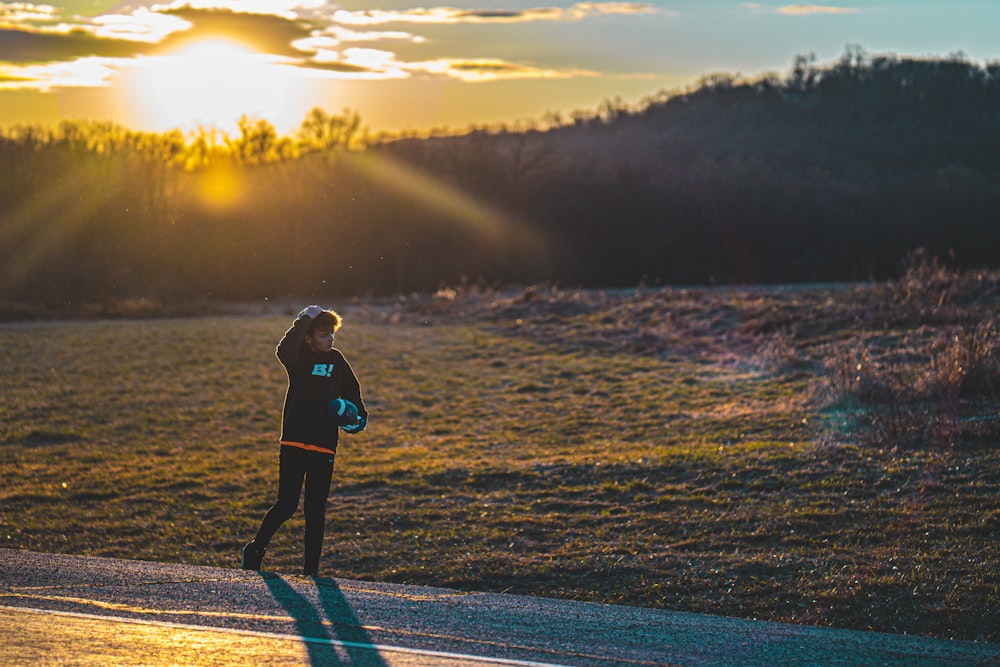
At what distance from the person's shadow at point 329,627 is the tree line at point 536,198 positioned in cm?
1053

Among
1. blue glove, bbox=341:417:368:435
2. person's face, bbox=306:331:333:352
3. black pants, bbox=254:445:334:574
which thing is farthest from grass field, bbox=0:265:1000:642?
person's face, bbox=306:331:333:352

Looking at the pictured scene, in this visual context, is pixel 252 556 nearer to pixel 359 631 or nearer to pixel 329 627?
pixel 329 627

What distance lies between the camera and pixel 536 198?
7288cm

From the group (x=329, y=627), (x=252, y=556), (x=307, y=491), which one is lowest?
(x=252, y=556)

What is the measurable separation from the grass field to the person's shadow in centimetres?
207

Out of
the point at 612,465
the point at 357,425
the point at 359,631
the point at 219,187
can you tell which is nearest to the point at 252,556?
the point at 357,425

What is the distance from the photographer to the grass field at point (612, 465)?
796cm

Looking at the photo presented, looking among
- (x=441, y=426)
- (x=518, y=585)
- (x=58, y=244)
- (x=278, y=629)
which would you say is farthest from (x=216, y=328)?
(x=278, y=629)

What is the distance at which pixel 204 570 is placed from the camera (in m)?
6.83

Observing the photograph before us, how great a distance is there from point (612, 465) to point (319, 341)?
20.3ft

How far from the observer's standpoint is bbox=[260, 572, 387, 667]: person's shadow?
16.3 ft

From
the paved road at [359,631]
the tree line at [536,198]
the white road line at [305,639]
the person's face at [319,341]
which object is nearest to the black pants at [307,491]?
the paved road at [359,631]

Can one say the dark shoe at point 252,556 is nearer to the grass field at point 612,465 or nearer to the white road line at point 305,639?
the white road line at point 305,639

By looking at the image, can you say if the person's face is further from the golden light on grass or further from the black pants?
the golden light on grass
